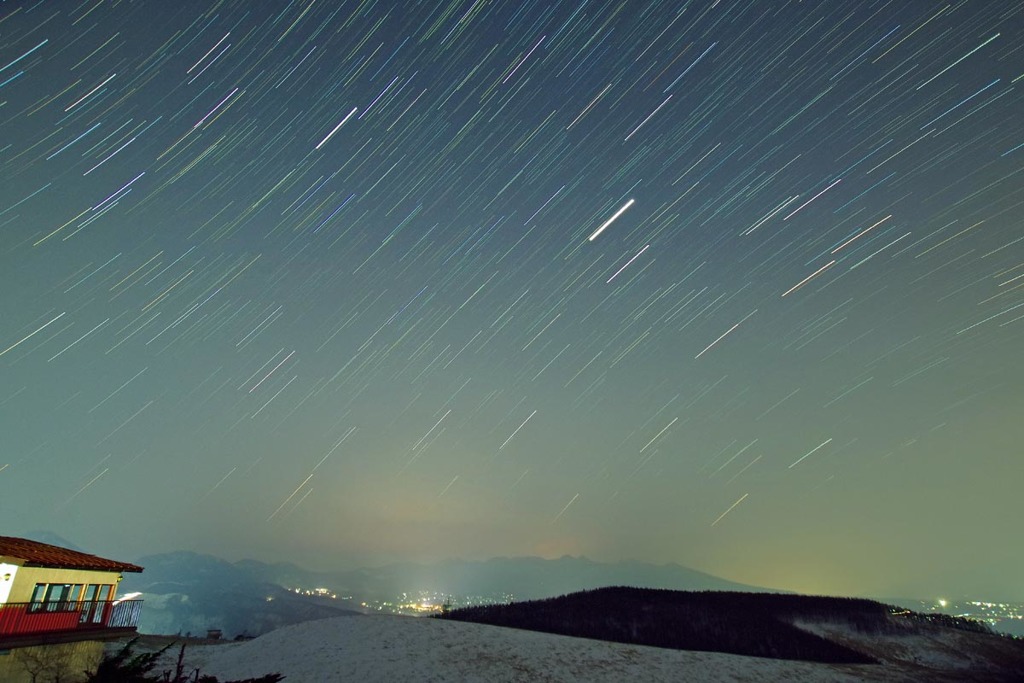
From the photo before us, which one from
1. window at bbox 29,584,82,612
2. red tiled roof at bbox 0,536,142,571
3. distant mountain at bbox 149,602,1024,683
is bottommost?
distant mountain at bbox 149,602,1024,683

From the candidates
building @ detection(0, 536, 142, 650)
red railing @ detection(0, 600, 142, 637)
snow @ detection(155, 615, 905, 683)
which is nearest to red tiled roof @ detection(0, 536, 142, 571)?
building @ detection(0, 536, 142, 650)

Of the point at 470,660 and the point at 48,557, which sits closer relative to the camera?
the point at 48,557

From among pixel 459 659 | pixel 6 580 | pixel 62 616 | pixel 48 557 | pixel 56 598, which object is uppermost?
pixel 48 557

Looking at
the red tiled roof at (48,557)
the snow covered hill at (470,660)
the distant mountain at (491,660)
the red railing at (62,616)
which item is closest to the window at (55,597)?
the red railing at (62,616)

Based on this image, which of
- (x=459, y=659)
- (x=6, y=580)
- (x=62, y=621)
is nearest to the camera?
(x=6, y=580)

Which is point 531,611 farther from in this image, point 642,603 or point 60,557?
point 60,557

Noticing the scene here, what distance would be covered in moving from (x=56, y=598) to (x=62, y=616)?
0.85 metres

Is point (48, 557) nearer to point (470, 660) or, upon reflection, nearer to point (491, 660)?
point (470, 660)

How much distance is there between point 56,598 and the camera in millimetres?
22156

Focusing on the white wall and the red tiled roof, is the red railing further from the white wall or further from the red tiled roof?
the red tiled roof

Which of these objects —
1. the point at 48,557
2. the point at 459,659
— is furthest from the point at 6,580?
the point at 459,659

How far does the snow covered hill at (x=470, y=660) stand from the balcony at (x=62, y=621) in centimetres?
650

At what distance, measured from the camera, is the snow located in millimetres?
29359

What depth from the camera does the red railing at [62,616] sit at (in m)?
19.6
